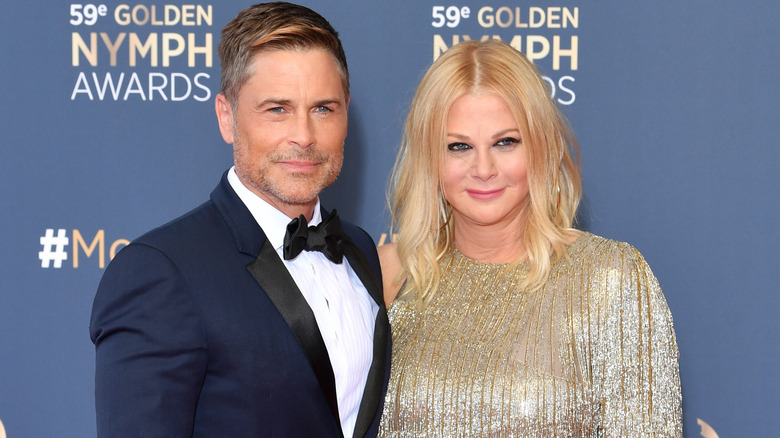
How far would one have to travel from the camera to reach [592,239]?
2049 mm

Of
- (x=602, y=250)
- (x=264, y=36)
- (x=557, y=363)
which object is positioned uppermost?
(x=264, y=36)

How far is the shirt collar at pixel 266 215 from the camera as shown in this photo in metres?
1.68

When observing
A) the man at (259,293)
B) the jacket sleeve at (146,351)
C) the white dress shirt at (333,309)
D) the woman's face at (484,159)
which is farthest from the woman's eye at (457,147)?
the jacket sleeve at (146,351)

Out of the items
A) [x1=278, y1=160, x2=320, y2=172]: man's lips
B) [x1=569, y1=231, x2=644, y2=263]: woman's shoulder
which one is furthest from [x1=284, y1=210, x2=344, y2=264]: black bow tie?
[x1=569, y1=231, x2=644, y2=263]: woman's shoulder

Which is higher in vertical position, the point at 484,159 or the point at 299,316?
the point at 484,159

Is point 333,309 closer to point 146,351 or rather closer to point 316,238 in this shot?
point 316,238

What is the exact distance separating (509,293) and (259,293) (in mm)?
751

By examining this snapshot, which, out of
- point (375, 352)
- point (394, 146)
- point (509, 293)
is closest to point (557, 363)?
point (509, 293)

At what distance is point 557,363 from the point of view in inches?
73.7

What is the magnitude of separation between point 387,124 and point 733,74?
1199 millimetres

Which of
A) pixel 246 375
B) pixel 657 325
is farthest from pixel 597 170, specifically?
pixel 246 375

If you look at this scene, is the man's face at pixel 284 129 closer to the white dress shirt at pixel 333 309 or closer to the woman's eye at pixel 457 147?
the white dress shirt at pixel 333 309

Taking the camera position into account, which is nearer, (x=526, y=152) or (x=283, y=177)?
(x=283, y=177)

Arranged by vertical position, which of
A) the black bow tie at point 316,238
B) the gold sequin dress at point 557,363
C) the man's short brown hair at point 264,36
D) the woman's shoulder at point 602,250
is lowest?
the gold sequin dress at point 557,363
